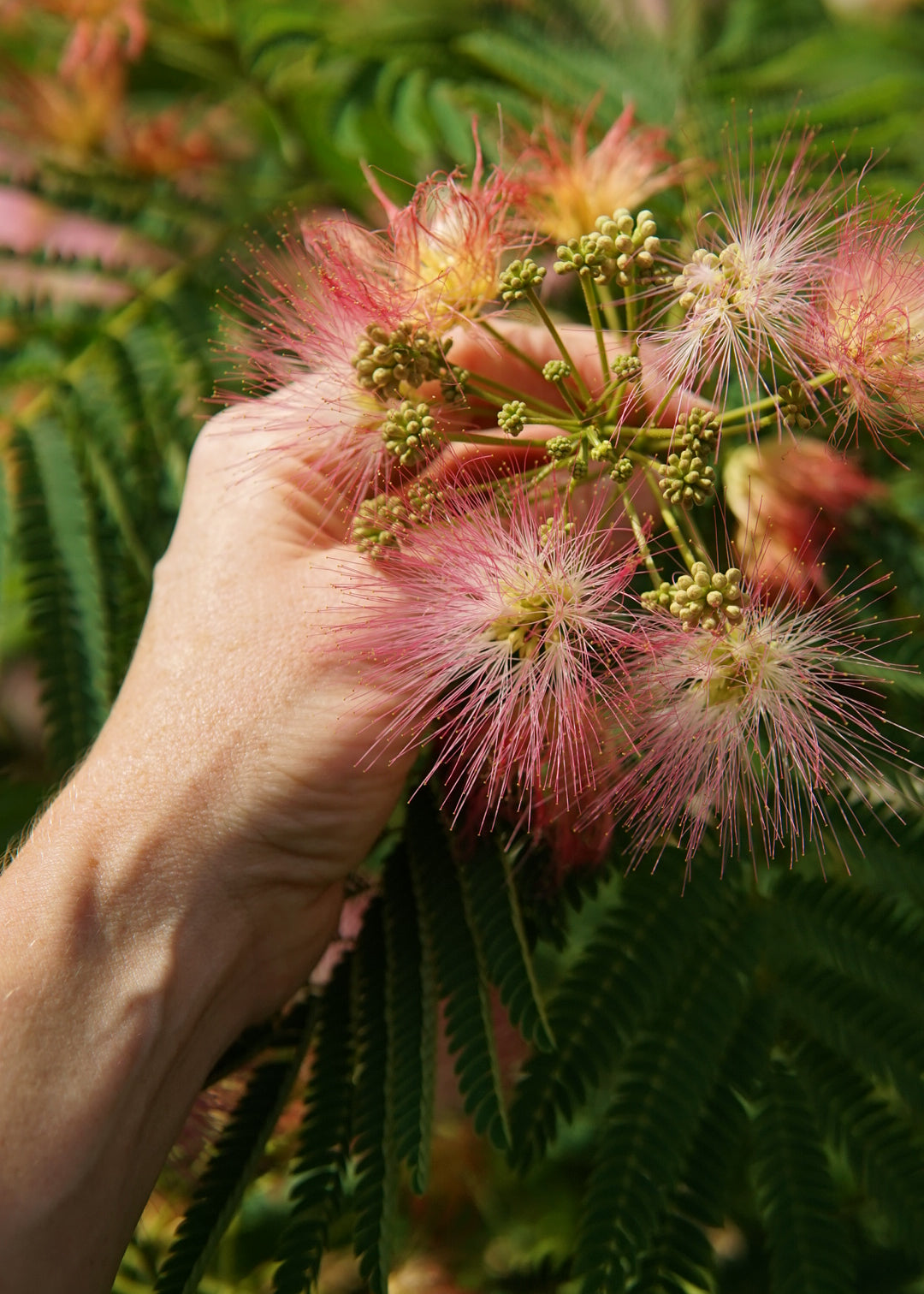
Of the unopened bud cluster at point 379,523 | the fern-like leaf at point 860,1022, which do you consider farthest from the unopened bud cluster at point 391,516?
the fern-like leaf at point 860,1022

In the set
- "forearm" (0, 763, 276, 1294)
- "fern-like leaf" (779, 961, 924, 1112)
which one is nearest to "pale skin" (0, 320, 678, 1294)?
"forearm" (0, 763, 276, 1294)

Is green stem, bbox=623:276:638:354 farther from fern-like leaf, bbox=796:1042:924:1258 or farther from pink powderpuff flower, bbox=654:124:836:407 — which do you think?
fern-like leaf, bbox=796:1042:924:1258

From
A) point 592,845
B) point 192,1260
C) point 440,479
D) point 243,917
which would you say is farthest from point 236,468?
point 192,1260

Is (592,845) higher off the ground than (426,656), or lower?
lower

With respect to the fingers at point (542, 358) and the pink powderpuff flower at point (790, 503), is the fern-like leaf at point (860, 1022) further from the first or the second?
the fingers at point (542, 358)

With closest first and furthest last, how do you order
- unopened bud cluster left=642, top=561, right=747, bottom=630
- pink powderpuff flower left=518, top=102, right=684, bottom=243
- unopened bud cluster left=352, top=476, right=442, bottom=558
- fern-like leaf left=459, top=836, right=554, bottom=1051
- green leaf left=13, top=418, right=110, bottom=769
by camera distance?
unopened bud cluster left=642, top=561, right=747, bottom=630 → unopened bud cluster left=352, top=476, right=442, bottom=558 → fern-like leaf left=459, top=836, right=554, bottom=1051 → pink powderpuff flower left=518, top=102, right=684, bottom=243 → green leaf left=13, top=418, right=110, bottom=769

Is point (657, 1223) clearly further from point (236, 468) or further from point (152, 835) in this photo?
point (236, 468)
